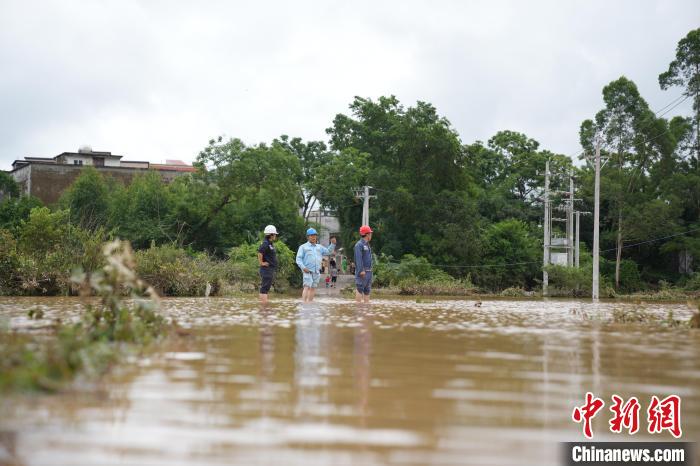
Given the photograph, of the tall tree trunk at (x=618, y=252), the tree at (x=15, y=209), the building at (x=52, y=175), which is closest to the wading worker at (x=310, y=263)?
the tree at (x=15, y=209)

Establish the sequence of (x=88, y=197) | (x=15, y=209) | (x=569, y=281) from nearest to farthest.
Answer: (x=569, y=281) < (x=15, y=209) < (x=88, y=197)

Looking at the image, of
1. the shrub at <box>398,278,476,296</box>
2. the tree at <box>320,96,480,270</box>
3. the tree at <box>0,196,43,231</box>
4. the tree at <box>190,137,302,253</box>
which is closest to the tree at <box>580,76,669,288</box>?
the tree at <box>320,96,480,270</box>

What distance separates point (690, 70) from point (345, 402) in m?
63.5

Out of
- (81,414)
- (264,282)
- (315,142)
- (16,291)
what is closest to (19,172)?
(315,142)

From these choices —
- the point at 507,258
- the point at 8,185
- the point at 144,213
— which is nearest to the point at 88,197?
the point at 144,213

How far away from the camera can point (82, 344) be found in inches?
244

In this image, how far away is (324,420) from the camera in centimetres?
469

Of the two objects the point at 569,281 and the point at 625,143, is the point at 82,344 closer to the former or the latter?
the point at 569,281

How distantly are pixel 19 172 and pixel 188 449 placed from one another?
76873 millimetres

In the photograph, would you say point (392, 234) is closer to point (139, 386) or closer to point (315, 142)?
point (315, 142)

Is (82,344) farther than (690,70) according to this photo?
No

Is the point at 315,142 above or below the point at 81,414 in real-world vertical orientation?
above

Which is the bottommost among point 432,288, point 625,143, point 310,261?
point 432,288

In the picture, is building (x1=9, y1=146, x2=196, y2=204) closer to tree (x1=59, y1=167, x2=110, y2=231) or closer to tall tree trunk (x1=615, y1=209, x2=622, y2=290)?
tree (x1=59, y1=167, x2=110, y2=231)
